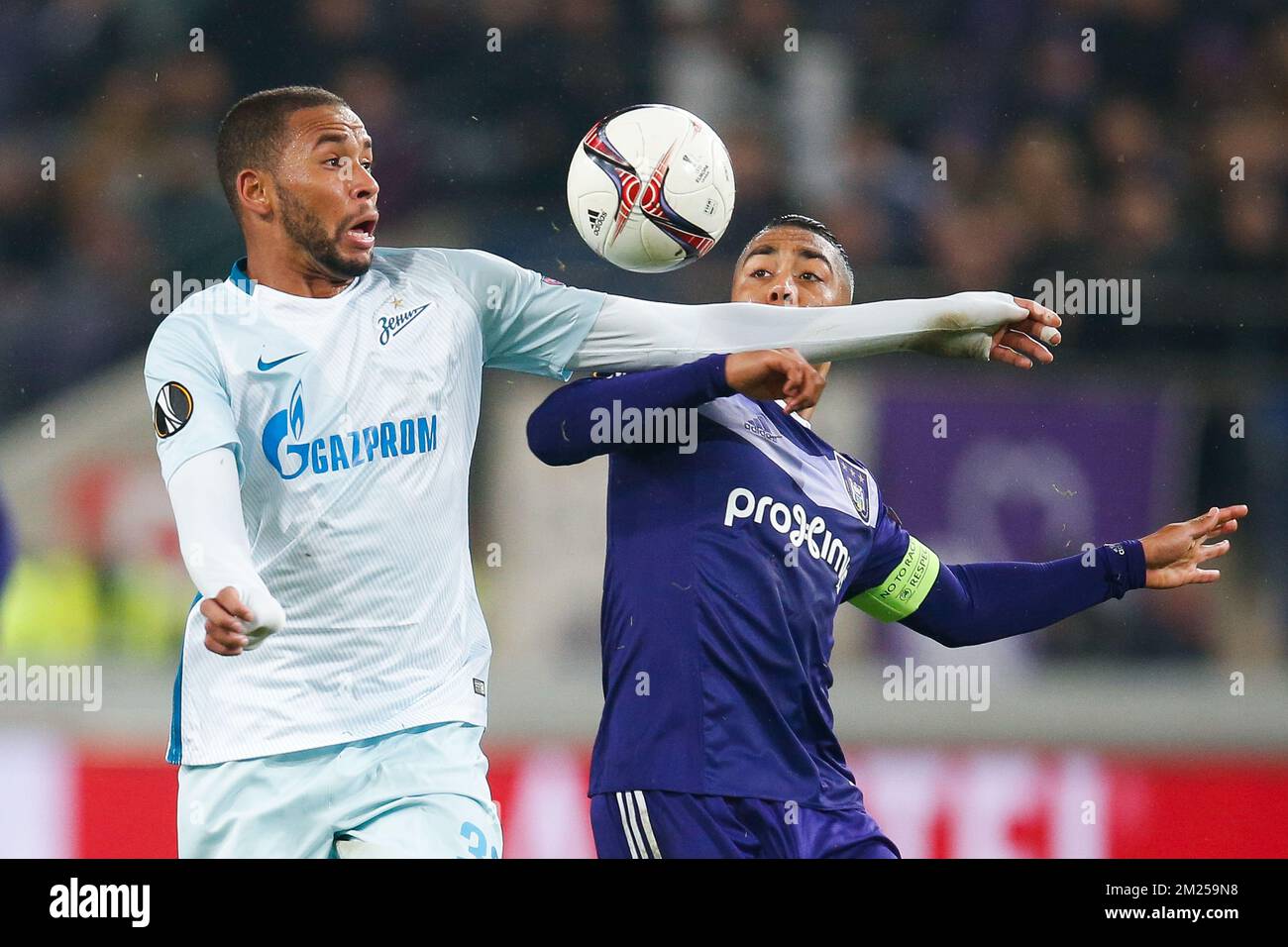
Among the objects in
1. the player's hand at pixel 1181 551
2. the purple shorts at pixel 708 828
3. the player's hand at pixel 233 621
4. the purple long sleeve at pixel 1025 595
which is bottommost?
the purple shorts at pixel 708 828

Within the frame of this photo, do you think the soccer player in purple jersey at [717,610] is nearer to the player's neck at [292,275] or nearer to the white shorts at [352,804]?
the white shorts at [352,804]

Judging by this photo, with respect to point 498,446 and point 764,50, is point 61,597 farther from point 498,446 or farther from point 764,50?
point 764,50

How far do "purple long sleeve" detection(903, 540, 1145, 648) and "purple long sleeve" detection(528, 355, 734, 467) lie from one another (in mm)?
1061

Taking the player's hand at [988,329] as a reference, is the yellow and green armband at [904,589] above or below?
below

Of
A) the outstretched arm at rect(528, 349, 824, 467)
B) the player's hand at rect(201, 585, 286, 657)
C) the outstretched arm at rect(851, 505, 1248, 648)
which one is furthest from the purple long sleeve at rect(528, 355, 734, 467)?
the outstretched arm at rect(851, 505, 1248, 648)

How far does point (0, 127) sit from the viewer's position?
908 centimetres

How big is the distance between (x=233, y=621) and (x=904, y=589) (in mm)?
1820

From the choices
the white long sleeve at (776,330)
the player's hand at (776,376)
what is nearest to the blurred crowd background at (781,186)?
the white long sleeve at (776,330)

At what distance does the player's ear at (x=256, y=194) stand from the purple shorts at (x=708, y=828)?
149 cm

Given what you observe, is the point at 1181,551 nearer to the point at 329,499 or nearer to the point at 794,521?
the point at 794,521

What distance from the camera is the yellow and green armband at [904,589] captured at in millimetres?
4730

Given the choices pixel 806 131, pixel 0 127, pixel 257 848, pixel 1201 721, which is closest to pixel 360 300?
pixel 257 848

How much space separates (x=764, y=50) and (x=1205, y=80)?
2.37m

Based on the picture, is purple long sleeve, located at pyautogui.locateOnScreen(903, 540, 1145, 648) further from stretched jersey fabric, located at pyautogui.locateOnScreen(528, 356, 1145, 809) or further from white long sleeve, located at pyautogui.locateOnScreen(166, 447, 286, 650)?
white long sleeve, located at pyautogui.locateOnScreen(166, 447, 286, 650)
